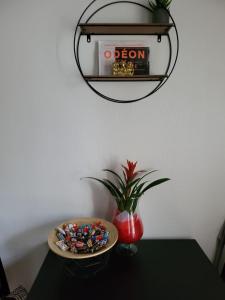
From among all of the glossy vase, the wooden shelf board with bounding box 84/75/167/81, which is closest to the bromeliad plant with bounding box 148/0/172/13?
the wooden shelf board with bounding box 84/75/167/81

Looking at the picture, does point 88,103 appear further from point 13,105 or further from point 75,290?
point 75,290

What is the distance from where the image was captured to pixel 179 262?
3.53ft

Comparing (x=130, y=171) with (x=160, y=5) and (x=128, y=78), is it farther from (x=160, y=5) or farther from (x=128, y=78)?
(x=160, y=5)

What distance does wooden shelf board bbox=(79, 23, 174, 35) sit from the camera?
1002 millimetres

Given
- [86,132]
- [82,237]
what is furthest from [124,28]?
[82,237]

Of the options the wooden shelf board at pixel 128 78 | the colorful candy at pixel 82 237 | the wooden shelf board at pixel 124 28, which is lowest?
the colorful candy at pixel 82 237

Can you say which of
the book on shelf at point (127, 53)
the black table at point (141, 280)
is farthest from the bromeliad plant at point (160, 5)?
the black table at point (141, 280)

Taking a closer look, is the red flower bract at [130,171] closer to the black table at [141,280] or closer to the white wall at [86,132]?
the white wall at [86,132]

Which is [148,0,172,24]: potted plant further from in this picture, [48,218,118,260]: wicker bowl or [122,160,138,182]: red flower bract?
[48,218,118,260]: wicker bowl

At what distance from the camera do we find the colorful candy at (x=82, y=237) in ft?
3.23

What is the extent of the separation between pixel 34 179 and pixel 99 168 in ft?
1.15

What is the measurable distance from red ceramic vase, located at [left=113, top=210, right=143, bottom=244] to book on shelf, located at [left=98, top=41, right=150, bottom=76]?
2.25ft

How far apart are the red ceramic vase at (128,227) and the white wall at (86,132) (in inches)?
6.8

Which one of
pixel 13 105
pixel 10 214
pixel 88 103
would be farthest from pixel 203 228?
pixel 13 105
